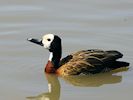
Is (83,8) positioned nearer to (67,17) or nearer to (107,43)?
(67,17)

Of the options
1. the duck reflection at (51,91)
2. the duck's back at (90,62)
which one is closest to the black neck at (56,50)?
the duck's back at (90,62)

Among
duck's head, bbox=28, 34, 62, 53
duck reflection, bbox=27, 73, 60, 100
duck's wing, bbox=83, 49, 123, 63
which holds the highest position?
duck's head, bbox=28, 34, 62, 53

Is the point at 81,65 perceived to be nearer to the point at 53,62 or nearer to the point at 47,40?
the point at 53,62

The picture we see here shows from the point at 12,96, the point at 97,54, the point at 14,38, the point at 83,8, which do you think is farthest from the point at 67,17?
the point at 12,96

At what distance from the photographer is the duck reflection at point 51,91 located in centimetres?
995

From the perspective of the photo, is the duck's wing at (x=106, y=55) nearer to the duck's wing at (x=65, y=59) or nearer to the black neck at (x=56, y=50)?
the duck's wing at (x=65, y=59)

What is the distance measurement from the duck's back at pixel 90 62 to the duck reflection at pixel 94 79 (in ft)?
0.31

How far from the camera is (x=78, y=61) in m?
10.7

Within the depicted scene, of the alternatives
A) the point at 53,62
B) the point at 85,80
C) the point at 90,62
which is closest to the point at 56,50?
the point at 53,62

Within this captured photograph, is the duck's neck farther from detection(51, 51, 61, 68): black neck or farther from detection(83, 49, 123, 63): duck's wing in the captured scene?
detection(83, 49, 123, 63): duck's wing

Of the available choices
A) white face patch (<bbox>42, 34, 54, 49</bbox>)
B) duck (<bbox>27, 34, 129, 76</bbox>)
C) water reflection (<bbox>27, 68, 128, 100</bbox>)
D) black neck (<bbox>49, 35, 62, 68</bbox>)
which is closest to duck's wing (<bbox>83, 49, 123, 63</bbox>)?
duck (<bbox>27, 34, 129, 76</bbox>)

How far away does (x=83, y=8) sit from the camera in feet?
43.9

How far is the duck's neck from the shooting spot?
35.2ft

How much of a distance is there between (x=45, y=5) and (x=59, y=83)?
11.2 feet
